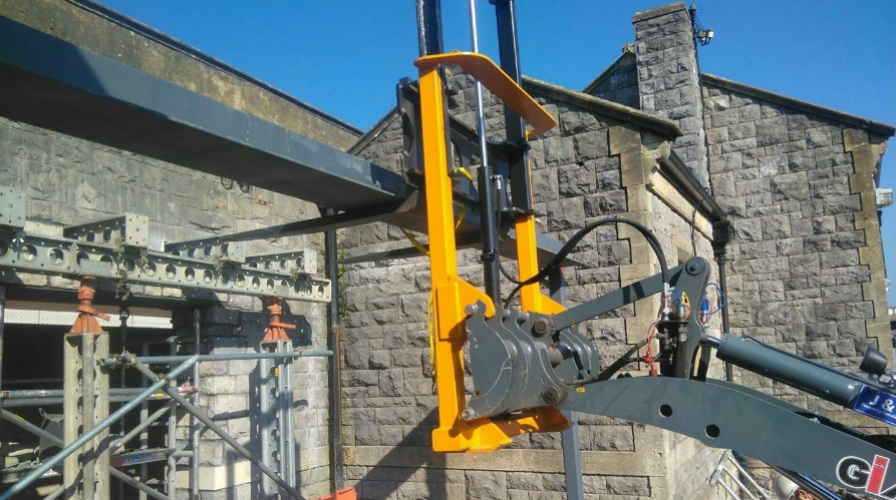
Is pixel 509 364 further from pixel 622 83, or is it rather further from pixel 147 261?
pixel 622 83

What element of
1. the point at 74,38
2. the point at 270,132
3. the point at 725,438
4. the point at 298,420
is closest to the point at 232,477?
the point at 298,420

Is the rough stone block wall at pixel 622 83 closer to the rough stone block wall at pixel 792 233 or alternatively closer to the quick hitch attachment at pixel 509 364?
the rough stone block wall at pixel 792 233

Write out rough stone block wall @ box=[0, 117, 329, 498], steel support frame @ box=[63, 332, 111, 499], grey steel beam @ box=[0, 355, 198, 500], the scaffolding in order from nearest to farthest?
grey steel beam @ box=[0, 355, 198, 500]
steel support frame @ box=[63, 332, 111, 499]
the scaffolding
rough stone block wall @ box=[0, 117, 329, 498]

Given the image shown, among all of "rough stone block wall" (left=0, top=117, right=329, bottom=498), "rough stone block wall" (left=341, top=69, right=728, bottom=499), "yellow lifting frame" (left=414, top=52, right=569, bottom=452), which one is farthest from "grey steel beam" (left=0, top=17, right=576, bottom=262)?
"rough stone block wall" (left=341, top=69, right=728, bottom=499)

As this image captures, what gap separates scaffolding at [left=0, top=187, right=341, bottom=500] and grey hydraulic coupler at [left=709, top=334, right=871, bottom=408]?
144 inches

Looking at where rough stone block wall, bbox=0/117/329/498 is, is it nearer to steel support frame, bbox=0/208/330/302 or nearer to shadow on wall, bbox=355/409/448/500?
steel support frame, bbox=0/208/330/302

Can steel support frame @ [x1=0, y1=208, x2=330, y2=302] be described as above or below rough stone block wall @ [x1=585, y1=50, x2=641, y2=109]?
below

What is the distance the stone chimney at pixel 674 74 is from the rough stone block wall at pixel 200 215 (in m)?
5.70

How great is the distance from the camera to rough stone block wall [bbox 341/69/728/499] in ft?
24.3

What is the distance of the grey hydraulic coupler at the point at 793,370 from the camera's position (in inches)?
115

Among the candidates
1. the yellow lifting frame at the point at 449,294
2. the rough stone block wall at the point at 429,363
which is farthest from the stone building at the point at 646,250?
the yellow lifting frame at the point at 449,294

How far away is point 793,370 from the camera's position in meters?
2.98

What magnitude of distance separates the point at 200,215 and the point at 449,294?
517 cm

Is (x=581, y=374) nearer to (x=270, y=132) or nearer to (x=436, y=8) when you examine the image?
(x=270, y=132)
